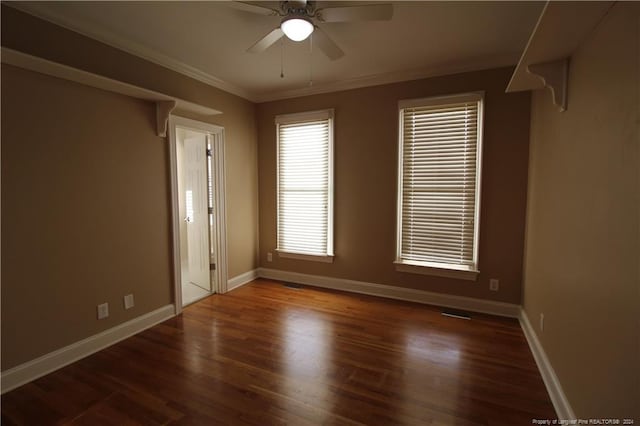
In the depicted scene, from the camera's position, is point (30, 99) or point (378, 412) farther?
point (30, 99)

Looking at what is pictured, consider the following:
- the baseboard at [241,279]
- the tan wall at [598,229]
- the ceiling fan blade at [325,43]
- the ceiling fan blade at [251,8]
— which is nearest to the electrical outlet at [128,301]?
the baseboard at [241,279]

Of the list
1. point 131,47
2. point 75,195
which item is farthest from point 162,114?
point 75,195

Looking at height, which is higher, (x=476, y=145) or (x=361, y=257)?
(x=476, y=145)

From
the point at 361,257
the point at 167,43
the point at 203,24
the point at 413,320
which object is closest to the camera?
the point at 203,24

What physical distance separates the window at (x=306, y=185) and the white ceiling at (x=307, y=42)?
0.64m

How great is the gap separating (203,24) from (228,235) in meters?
2.42

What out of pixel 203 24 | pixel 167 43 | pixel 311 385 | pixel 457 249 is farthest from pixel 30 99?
pixel 457 249

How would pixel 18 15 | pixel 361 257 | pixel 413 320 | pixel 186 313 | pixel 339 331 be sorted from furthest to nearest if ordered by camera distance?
pixel 361 257 < pixel 186 313 < pixel 413 320 < pixel 339 331 < pixel 18 15

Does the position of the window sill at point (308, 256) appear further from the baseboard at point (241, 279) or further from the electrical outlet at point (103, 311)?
the electrical outlet at point (103, 311)

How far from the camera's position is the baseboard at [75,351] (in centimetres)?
202

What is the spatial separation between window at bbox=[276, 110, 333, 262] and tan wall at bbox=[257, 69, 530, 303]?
11cm

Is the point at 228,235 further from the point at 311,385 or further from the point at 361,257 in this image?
the point at 311,385

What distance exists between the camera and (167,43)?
2645 mm

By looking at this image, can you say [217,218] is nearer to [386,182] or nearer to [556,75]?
[386,182]
